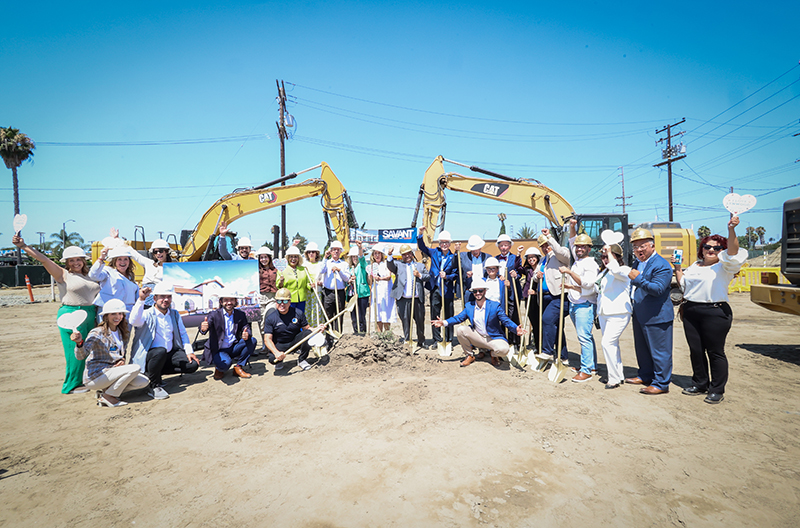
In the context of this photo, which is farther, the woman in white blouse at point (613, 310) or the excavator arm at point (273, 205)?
the excavator arm at point (273, 205)

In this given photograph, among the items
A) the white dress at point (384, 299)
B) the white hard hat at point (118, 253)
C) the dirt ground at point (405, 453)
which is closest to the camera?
the dirt ground at point (405, 453)

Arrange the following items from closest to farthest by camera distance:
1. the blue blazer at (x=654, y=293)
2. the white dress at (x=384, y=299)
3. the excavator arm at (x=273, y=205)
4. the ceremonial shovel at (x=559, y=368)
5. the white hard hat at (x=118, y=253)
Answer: the blue blazer at (x=654, y=293), the ceremonial shovel at (x=559, y=368), the white hard hat at (x=118, y=253), the white dress at (x=384, y=299), the excavator arm at (x=273, y=205)

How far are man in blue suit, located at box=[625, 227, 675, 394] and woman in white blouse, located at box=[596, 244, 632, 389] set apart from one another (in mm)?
134

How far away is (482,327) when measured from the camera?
577 cm

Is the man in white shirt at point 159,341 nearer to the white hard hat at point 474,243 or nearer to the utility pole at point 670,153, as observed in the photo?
the white hard hat at point 474,243

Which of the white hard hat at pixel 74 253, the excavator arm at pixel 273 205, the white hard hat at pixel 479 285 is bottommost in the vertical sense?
the white hard hat at pixel 479 285

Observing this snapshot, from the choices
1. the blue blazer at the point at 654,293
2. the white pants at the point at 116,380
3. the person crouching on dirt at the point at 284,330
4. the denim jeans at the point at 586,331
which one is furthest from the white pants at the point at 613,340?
the white pants at the point at 116,380

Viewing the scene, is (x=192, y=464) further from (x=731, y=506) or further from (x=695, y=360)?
(x=695, y=360)

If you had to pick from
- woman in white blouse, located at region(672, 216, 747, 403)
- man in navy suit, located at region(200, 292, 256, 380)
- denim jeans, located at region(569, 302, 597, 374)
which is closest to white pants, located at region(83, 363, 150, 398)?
man in navy suit, located at region(200, 292, 256, 380)

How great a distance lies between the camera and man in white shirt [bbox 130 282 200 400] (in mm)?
4773

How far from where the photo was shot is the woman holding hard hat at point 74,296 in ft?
15.6

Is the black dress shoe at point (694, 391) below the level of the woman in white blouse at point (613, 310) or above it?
below

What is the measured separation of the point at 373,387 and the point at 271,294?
299 centimetres

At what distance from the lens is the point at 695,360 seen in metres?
4.45
